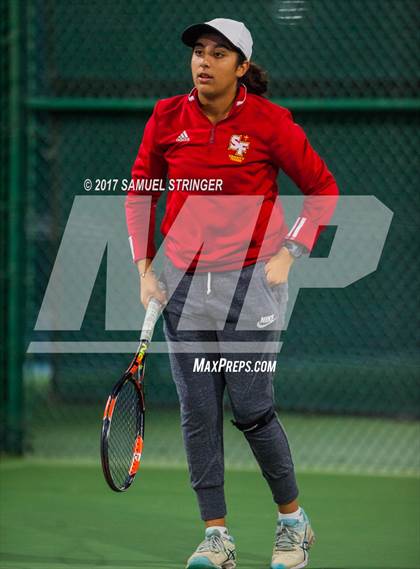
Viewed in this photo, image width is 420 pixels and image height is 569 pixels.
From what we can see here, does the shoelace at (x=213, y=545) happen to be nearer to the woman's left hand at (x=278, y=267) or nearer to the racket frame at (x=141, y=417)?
the racket frame at (x=141, y=417)

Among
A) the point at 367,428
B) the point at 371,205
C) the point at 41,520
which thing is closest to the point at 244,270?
the point at 41,520

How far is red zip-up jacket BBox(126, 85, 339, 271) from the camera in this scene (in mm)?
3648

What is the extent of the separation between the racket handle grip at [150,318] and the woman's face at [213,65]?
653 mm

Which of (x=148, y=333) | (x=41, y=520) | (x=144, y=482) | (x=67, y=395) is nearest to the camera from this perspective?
(x=148, y=333)

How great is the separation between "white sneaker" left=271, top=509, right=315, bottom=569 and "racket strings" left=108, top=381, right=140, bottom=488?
1.69 ft

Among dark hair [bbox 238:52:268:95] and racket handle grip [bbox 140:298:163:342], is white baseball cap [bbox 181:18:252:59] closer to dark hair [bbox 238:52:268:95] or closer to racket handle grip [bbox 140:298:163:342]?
dark hair [bbox 238:52:268:95]

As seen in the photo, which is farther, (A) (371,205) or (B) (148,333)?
(A) (371,205)

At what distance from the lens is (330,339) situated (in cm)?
604

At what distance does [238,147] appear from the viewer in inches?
143

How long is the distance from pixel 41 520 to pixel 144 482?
806mm

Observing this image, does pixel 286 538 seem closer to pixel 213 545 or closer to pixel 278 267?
pixel 213 545

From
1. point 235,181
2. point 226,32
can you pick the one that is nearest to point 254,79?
point 226,32

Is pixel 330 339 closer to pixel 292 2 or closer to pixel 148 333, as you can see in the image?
pixel 292 2

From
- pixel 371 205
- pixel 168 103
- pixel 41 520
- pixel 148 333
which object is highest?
pixel 371 205
